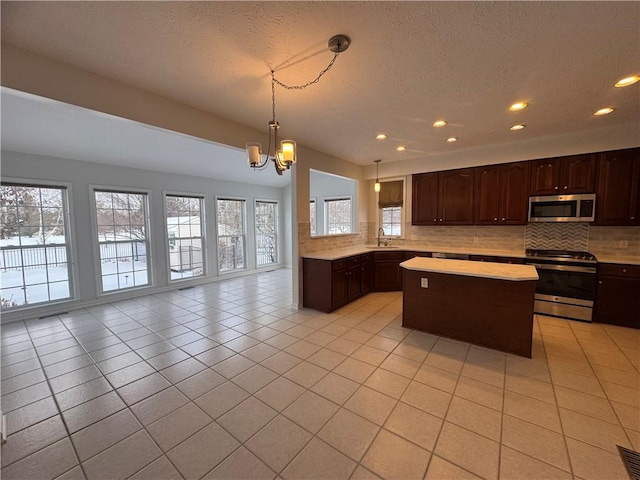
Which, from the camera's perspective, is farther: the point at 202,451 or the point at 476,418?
the point at 476,418

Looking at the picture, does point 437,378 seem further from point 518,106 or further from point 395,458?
point 518,106

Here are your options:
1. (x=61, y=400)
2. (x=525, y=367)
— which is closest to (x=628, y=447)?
(x=525, y=367)

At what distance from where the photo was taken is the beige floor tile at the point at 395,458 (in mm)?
1475

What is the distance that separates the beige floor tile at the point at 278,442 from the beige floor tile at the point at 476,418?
1.06 metres

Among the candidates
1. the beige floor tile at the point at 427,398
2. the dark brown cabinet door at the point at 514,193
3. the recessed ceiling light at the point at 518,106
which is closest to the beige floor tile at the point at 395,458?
the beige floor tile at the point at 427,398

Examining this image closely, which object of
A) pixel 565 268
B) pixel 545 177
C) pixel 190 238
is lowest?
pixel 565 268

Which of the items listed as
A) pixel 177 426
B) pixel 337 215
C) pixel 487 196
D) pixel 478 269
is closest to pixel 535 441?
pixel 478 269

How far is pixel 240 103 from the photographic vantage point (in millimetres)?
2770

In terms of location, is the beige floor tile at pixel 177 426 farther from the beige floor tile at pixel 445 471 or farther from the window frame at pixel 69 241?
the window frame at pixel 69 241

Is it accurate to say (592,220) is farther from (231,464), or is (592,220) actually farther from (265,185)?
(265,185)

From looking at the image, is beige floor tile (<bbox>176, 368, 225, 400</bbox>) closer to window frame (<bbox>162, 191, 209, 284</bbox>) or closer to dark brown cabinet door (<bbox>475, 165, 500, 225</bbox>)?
window frame (<bbox>162, 191, 209, 284</bbox>)

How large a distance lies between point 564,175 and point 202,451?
17.6 ft

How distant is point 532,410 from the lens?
1.92 meters

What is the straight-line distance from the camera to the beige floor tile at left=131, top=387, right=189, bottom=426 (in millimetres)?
1925
